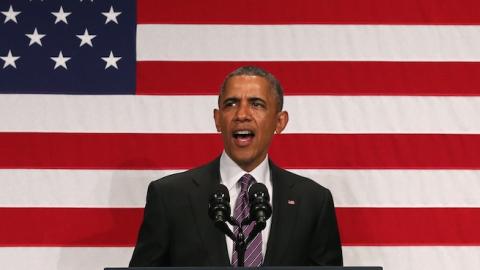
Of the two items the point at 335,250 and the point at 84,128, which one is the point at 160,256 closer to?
the point at 335,250

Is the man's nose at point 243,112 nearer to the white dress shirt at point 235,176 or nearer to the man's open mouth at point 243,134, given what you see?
the man's open mouth at point 243,134

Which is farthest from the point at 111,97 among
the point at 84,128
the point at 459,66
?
the point at 459,66

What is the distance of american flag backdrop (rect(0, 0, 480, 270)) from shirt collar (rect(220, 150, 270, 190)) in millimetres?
666

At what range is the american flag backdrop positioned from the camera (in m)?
2.74

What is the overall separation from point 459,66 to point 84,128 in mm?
1382

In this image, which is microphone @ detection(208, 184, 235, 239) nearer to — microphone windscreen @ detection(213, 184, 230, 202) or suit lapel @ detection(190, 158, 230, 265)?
microphone windscreen @ detection(213, 184, 230, 202)

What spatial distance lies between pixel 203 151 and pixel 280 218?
2.58 feet

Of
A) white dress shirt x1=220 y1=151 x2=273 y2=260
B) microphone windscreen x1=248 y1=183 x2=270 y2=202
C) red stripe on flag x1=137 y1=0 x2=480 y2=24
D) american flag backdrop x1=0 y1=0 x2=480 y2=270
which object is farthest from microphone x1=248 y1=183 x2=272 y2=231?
red stripe on flag x1=137 y1=0 x2=480 y2=24

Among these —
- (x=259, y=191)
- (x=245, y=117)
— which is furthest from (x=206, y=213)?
(x=259, y=191)

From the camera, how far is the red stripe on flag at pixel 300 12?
2.79 metres

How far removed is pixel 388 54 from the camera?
9.14 ft

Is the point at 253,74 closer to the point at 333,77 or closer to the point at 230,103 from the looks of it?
the point at 230,103

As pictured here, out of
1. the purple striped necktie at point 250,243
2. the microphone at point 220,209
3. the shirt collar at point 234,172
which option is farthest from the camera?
the shirt collar at point 234,172

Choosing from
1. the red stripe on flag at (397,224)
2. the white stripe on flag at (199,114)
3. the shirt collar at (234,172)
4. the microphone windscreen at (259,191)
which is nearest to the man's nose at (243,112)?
the shirt collar at (234,172)
